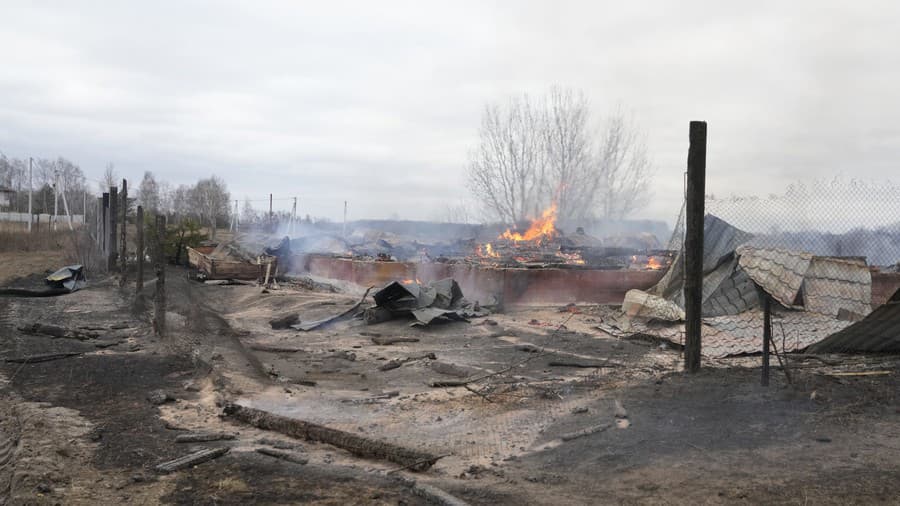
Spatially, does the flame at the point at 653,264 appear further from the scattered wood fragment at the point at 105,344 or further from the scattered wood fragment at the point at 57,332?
the scattered wood fragment at the point at 57,332

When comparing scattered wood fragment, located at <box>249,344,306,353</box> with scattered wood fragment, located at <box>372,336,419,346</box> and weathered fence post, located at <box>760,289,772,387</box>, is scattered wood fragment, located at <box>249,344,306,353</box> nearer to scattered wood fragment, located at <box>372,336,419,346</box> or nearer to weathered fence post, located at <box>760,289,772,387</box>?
scattered wood fragment, located at <box>372,336,419,346</box>

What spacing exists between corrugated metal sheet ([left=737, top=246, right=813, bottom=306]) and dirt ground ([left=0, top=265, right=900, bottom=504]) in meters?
3.42

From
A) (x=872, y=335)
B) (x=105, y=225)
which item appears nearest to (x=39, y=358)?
(x=872, y=335)

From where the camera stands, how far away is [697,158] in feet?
24.0

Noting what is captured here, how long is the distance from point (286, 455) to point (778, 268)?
36.5ft

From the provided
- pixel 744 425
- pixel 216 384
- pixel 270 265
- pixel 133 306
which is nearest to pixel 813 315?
pixel 744 425

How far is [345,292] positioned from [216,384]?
39.8 ft

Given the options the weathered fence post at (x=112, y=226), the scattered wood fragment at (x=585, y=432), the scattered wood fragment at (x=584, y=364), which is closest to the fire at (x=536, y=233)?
the weathered fence post at (x=112, y=226)

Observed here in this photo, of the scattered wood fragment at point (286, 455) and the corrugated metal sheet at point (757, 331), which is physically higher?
the corrugated metal sheet at point (757, 331)

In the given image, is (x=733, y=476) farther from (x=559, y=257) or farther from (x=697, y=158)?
(x=559, y=257)

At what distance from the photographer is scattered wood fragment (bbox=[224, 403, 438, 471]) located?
5.10 metres

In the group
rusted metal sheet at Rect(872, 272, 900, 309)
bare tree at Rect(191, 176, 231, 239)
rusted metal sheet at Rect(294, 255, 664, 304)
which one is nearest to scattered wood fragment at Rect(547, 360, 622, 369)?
rusted metal sheet at Rect(294, 255, 664, 304)

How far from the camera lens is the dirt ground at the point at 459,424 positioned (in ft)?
14.5

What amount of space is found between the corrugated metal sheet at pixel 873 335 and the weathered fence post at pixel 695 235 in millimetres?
1979
